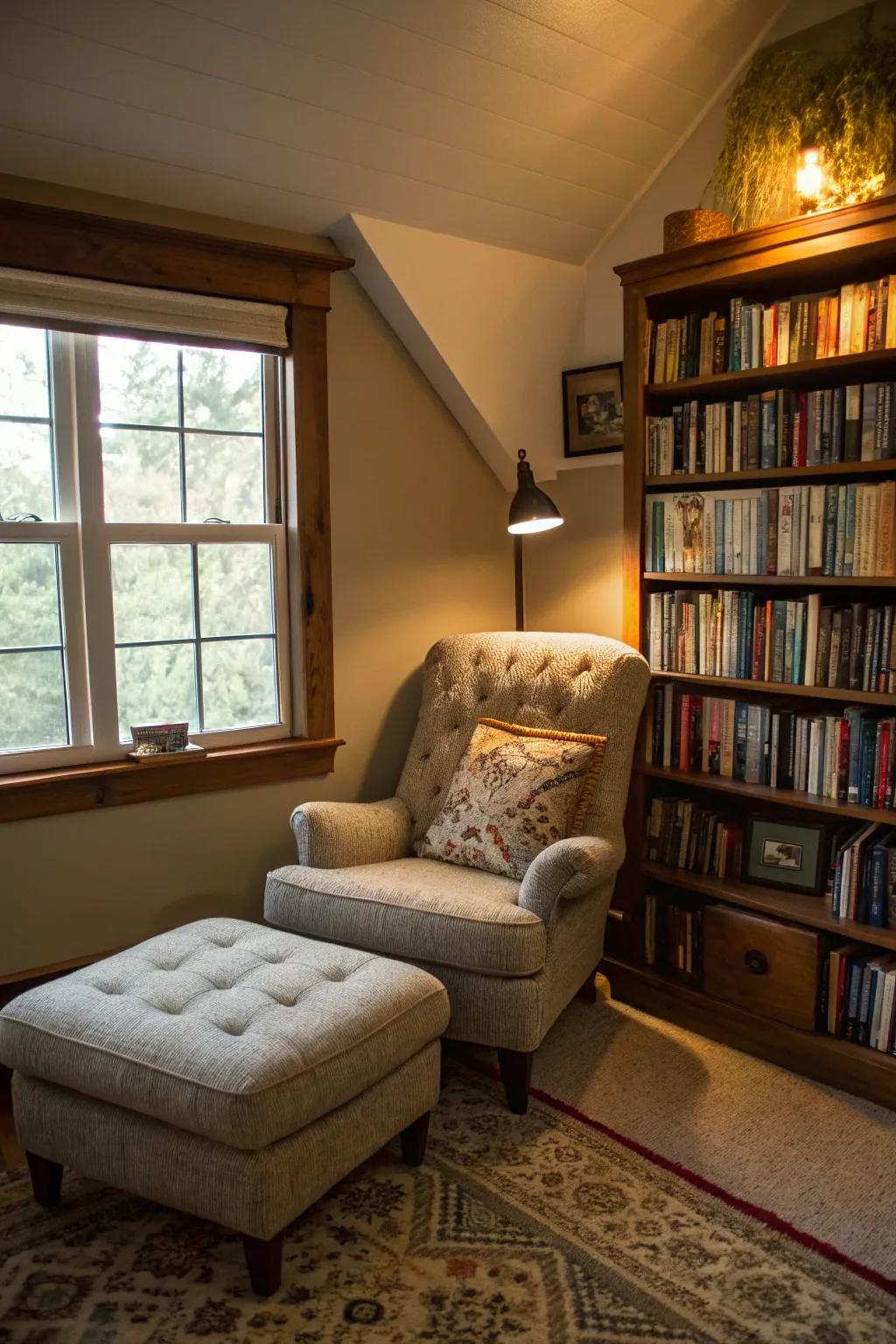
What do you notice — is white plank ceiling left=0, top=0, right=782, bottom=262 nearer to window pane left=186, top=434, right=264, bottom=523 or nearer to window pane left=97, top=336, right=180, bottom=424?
window pane left=97, top=336, right=180, bottom=424

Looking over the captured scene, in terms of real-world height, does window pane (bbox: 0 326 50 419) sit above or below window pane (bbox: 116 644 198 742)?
above

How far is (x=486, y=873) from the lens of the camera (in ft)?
8.48

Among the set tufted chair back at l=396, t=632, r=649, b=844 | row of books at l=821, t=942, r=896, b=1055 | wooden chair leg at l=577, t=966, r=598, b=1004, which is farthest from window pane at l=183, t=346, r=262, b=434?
row of books at l=821, t=942, r=896, b=1055

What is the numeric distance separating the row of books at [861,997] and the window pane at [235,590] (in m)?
1.74

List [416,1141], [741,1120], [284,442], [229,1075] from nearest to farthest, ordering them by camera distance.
Answer: [229,1075] → [416,1141] → [741,1120] → [284,442]

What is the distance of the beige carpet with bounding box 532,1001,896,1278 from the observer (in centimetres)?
196

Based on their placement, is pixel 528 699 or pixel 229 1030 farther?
pixel 528 699

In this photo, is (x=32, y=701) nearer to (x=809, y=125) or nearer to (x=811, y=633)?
(x=811, y=633)

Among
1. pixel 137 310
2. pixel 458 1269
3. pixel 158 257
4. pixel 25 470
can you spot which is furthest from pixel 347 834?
pixel 158 257

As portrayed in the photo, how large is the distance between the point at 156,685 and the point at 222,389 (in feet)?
2.73

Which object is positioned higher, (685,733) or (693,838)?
(685,733)

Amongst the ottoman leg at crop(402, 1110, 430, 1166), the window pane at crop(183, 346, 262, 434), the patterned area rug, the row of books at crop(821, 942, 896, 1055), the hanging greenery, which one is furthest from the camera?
the window pane at crop(183, 346, 262, 434)

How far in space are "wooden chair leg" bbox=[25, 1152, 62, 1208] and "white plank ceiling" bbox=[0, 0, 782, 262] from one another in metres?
2.13

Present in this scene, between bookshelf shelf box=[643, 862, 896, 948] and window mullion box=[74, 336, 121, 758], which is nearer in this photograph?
bookshelf shelf box=[643, 862, 896, 948]
